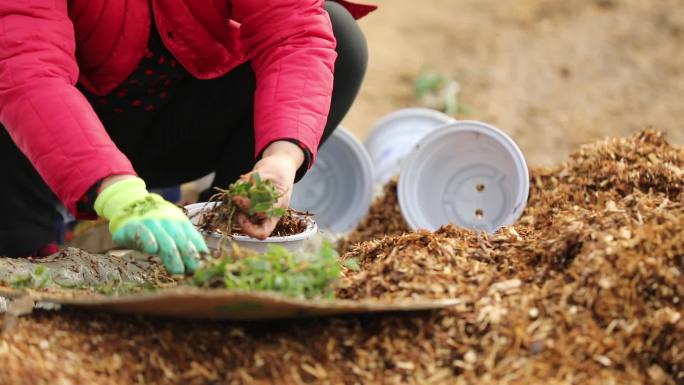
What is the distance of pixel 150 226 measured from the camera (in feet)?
6.26

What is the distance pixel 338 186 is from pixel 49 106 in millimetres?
1525

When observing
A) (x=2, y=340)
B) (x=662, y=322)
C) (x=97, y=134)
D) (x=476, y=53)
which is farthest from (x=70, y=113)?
(x=476, y=53)

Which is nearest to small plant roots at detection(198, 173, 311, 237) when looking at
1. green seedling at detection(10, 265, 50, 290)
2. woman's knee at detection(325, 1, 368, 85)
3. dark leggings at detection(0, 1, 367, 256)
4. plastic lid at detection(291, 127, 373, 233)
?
green seedling at detection(10, 265, 50, 290)

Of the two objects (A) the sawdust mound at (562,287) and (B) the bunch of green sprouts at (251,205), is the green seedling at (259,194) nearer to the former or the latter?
(B) the bunch of green sprouts at (251,205)

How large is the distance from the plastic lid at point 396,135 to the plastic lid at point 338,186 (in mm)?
215

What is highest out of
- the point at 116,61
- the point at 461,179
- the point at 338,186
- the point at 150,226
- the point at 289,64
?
the point at 289,64

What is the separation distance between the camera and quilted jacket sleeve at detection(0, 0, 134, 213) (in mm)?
2010

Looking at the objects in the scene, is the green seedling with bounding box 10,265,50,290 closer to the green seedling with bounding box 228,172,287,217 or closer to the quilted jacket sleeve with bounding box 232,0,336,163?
the green seedling with bounding box 228,172,287,217

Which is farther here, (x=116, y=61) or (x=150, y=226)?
(x=116, y=61)

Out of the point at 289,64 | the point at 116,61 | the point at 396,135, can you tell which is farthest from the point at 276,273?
the point at 396,135

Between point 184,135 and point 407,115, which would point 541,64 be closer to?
point 407,115

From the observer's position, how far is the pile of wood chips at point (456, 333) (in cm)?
176

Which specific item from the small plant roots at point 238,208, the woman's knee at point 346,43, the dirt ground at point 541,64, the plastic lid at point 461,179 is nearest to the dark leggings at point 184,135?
the woman's knee at point 346,43

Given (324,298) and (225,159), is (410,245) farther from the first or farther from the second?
(225,159)
